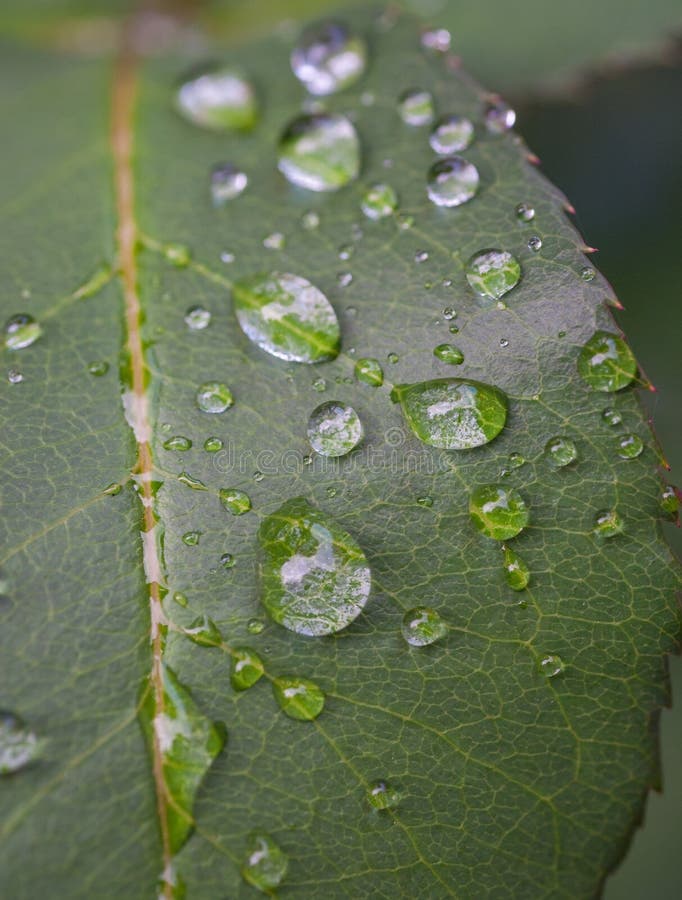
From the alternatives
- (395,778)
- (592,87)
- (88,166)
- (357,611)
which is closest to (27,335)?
(88,166)

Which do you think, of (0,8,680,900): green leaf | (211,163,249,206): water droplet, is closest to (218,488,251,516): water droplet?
(0,8,680,900): green leaf

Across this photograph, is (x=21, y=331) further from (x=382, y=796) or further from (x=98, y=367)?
(x=382, y=796)

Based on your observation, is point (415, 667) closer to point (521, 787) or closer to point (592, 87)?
point (521, 787)

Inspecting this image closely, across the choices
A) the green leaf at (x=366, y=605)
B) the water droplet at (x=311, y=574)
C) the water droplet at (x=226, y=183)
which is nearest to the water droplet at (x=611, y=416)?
the green leaf at (x=366, y=605)

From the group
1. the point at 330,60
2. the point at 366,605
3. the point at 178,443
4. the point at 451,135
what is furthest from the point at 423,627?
the point at 330,60

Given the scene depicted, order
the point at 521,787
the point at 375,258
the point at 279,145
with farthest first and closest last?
the point at 279,145, the point at 375,258, the point at 521,787

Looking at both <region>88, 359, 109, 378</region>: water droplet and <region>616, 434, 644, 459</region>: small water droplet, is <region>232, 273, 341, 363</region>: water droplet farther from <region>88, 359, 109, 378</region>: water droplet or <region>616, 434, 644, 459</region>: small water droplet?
<region>616, 434, 644, 459</region>: small water droplet
